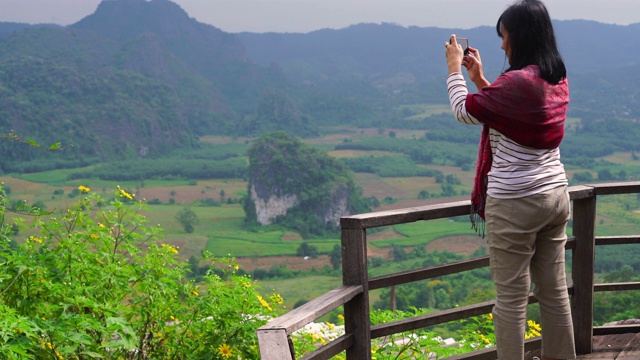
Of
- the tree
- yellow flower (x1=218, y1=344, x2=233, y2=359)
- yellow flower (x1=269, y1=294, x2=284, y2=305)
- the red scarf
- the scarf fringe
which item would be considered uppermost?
the red scarf

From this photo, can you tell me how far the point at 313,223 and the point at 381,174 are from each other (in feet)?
52.3

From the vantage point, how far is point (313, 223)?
8038 cm

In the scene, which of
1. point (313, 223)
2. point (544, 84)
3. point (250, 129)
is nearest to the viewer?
point (544, 84)

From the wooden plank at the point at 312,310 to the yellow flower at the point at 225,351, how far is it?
1.59ft

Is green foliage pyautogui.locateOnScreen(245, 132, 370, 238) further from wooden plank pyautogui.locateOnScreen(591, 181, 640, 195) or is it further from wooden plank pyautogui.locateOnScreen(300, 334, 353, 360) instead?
wooden plank pyautogui.locateOnScreen(300, 334, 353, 360)

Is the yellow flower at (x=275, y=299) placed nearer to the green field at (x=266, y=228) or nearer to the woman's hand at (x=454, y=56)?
the woman's hand at (x=454, y=56)

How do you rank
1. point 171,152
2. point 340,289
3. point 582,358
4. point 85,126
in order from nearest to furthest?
point 340,289 → point 582,358 → point 85,126 → point 171,152

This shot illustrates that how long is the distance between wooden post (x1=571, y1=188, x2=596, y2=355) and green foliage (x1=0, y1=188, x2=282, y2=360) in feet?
3.56

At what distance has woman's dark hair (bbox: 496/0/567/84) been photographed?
6.53 ft

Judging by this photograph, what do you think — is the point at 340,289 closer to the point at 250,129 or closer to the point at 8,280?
the point at 8,280

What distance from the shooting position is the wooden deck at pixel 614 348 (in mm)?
2715

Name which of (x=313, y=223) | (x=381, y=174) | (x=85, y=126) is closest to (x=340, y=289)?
(x=313, y=223)

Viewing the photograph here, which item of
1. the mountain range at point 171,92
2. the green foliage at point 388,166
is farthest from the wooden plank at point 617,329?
the mountain range at point 171,92

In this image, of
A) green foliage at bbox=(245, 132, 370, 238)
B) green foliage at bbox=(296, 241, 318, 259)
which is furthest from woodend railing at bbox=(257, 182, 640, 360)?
green foliage at bbox=(245, 132, 370, 238)
